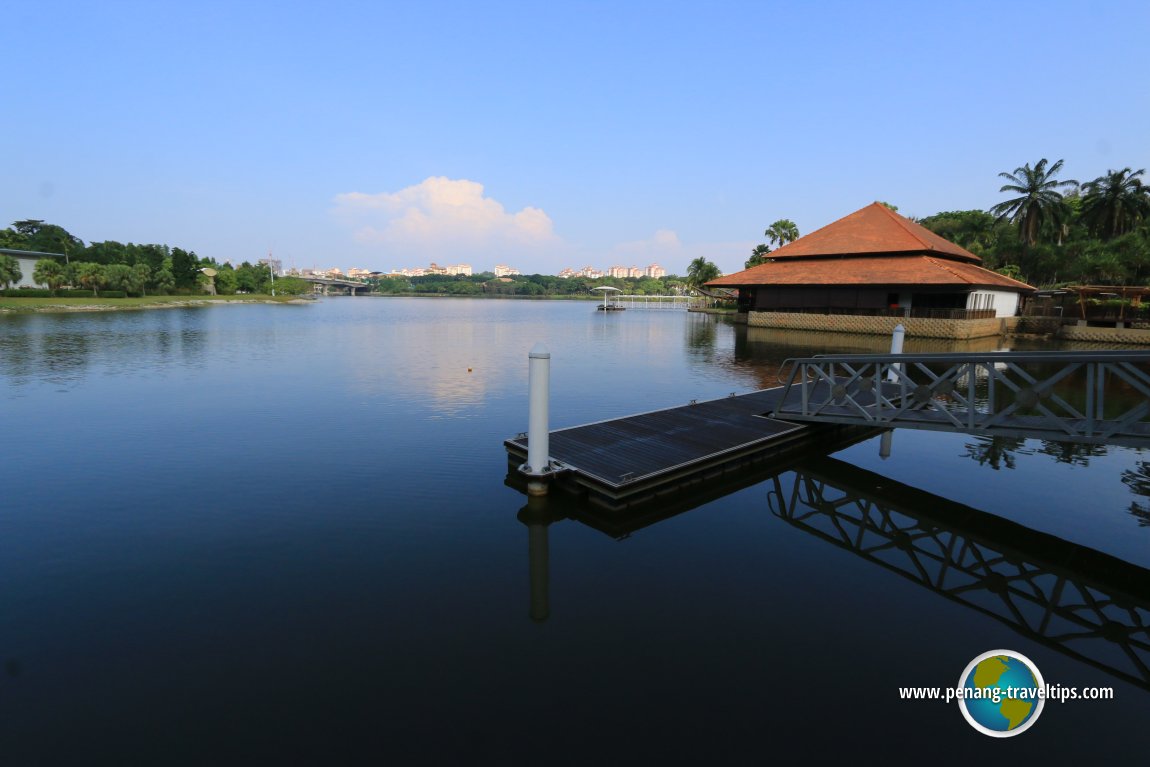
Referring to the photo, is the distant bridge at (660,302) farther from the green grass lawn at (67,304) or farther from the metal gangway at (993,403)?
the metal gangway at (993,403)

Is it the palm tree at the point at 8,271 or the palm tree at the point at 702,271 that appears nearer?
the palm tree at the point at 8,271

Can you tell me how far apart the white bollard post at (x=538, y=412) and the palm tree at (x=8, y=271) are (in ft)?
288

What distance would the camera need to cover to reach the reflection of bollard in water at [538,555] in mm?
6586

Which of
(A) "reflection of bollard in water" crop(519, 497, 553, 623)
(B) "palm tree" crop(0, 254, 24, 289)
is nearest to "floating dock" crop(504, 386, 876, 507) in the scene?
(A) "reflection of bollard in water" crop(519, 497, 553, 623)

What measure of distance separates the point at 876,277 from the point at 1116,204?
35.5m

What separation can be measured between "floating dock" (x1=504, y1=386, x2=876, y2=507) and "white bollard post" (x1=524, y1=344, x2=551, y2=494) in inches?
15.5

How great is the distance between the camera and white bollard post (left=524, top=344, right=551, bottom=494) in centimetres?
930

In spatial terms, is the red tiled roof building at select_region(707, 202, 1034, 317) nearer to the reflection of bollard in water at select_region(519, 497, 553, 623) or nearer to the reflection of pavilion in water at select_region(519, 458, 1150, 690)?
the reflection of pavilion in water at select_region(519, 458, 1150, 690)

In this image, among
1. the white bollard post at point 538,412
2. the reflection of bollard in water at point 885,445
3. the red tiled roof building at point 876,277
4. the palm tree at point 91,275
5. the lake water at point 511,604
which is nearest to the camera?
the lake water at point 511,604

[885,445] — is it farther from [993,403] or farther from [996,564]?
[996,564]

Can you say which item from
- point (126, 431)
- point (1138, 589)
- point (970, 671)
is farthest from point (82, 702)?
point (1138, 589)

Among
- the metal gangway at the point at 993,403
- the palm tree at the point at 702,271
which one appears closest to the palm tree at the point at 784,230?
the palm tree at the point at 702,271

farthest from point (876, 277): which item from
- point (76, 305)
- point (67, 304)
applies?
point (67, 304)

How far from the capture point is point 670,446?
37.4 ft
